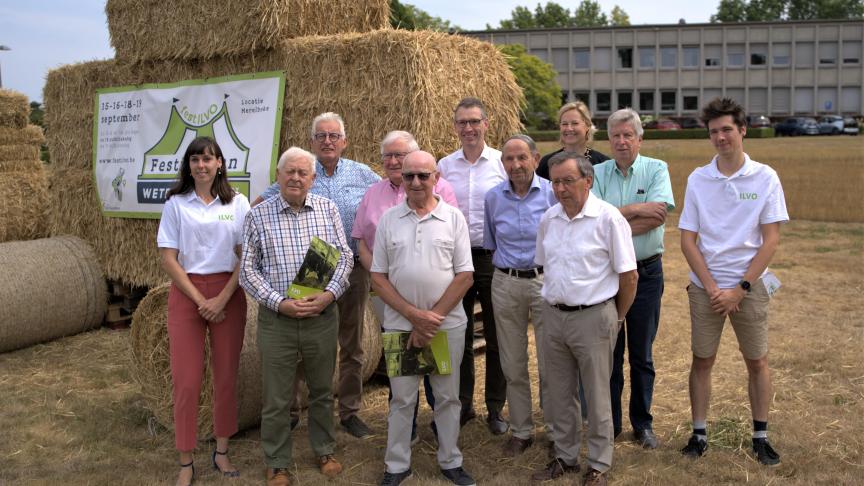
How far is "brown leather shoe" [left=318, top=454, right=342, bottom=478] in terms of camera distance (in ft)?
13.5

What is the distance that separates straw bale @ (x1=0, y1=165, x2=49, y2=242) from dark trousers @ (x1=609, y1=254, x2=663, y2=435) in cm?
685

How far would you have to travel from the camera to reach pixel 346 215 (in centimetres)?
457

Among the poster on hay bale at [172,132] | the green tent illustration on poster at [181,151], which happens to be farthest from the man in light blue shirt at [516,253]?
the green tent illustration on poster at [181,151]

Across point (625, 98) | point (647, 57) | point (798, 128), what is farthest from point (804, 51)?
point (798, 128)

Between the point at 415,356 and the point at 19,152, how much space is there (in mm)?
6866

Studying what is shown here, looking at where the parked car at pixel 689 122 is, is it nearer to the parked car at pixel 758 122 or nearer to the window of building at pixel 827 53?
the parked car at pixel 758 122

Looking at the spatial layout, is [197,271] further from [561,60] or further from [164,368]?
[561,60]

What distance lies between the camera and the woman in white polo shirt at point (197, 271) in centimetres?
Result: 393

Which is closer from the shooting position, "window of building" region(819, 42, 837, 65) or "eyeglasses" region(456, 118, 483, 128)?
"eyeglasses" region(456, 118, 483, 128)

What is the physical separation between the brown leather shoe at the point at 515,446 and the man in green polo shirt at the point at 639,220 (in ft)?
1.94

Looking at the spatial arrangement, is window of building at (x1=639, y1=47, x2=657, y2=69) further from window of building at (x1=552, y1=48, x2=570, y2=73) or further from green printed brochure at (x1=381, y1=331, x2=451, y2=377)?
green printed brochure at (x1=381, y1=331, x2=451, y2=377)

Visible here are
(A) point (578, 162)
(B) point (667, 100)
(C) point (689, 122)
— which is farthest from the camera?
(B) point (667, 100)

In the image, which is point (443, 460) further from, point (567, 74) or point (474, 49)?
point (567, 74)

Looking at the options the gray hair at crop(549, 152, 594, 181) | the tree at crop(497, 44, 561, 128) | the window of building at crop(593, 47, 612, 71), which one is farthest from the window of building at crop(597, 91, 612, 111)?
the gray hair at crop(549, 152, 594, 181)
